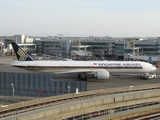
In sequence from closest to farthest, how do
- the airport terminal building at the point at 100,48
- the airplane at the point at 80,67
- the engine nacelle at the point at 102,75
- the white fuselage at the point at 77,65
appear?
the engine nacelle at the point at 102,75 < the airplane at the point at 80,67 < the white fuselage at the point at 77,65 < the airport terminal building at the point at 100,48

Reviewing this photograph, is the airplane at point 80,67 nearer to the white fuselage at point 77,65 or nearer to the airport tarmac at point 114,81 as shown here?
the white fuselage at point 77,65

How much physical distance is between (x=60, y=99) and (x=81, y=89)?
9.59 m

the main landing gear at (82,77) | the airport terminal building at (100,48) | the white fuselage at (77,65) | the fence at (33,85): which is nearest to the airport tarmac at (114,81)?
the main landing gear at (82,77)

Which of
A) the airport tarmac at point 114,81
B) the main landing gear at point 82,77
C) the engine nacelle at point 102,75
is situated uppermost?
the engine nacelle at point 102,75

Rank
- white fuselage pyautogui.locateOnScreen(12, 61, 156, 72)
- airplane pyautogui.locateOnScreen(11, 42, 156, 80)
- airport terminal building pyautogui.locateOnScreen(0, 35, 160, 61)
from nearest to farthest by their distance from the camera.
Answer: airplane pyautogui.locateOnScreen(11, 42, 156, 80) → white fuselage pyautogui.locateOnScreen(12, 61, 156, 72) → airport terminal building pyautogui.locateOnScreen(0, 35, 160, 61)

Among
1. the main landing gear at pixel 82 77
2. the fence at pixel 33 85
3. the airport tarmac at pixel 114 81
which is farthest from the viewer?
the main landing gear at pixel 82 77

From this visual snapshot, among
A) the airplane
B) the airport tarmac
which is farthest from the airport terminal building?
the airplane

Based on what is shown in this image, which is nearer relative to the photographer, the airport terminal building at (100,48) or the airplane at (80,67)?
the airplane at (80,67)

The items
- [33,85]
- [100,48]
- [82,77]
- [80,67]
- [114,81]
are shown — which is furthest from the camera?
[100,48]

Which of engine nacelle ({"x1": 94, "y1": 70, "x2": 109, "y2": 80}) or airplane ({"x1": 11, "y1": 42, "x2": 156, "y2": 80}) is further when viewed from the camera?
airplane ({"x1": 11, "y1": 42, "x2": 156, "y2": 80})

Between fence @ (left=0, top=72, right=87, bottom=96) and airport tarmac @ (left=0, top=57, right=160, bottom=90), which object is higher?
fence @ (left=0, top=72, right=87, bottom=96)

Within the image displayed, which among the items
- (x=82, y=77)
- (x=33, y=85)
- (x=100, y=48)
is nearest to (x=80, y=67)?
(x=82, y=77)

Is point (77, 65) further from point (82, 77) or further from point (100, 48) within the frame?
point (100, 48)

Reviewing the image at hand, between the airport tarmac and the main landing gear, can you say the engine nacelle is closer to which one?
the airport tarmac
